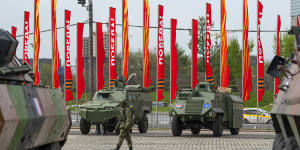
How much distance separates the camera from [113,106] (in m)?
24.6

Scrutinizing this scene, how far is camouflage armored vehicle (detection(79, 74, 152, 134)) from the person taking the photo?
2444cm

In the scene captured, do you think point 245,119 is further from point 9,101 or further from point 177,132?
point 9,101

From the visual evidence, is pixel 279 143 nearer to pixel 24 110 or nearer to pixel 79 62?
pixel 24 110

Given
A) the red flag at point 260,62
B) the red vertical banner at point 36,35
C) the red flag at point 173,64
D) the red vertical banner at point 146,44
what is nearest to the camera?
the red flag at point 260,62

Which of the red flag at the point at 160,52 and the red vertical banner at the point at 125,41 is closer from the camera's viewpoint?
the red flag at the point at 160,52

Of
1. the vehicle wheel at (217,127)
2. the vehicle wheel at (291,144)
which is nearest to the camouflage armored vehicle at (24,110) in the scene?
the vehicle wheel at (291,144)

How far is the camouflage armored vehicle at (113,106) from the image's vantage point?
24438mm

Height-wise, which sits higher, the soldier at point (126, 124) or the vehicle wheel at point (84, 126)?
the soldier at point (126, 124)

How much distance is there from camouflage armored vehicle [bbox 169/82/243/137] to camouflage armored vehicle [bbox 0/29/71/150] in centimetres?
1176

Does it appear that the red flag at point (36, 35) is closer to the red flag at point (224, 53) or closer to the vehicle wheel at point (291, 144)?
the red flag at point (224, 53)

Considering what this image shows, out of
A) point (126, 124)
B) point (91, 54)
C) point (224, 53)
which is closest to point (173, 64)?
point (224, 53)

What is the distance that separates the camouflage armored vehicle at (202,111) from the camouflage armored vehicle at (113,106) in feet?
6.46

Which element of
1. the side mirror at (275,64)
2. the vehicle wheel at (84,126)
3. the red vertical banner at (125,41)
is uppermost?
the red vertical banner at (125,41)

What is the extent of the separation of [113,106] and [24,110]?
15.7 metres
